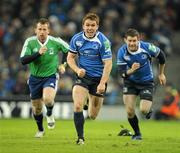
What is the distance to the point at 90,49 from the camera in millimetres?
15664

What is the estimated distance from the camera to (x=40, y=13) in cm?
3178

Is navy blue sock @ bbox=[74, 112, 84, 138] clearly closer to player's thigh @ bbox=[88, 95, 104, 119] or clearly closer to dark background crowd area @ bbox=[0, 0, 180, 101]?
player's thigh @ bbox=[88, 95, 104, 119]

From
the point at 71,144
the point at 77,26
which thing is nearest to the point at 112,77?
the point at 77,26

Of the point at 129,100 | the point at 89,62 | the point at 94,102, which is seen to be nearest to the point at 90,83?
the point at 89,62

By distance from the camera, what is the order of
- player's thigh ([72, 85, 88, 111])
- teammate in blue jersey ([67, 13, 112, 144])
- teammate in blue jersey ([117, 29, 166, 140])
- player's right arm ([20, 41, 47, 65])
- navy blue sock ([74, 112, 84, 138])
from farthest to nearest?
1. teammate in blue jersey ([117, 29, 166, 140])
2. player's right arm ([20, 41, 47, 65])
3. teammate in blue jersey ([67, 13, 112, 144])
4. player's thigh ([72, 85, 88, 111])
5. navy blue sock ([74, 112, 84, 138])

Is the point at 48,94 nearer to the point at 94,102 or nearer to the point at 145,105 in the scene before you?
the point at 94,102

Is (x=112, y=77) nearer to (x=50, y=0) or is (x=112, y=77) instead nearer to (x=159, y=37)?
(x=159, y=37)

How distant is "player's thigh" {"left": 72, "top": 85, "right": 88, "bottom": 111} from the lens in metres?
14.9

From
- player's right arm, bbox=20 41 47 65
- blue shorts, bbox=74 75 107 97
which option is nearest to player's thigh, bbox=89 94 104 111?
blue shorts, bbox=74 75 107 97

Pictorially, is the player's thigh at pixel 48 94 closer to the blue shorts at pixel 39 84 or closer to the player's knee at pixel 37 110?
the blue shorts at pixel 39 84

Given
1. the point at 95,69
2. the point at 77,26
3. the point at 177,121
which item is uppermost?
the point at 77,26

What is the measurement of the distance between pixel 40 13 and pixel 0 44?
7.20 ft

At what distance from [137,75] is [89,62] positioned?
6.13 feet

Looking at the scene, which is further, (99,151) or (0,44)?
(0,44)
